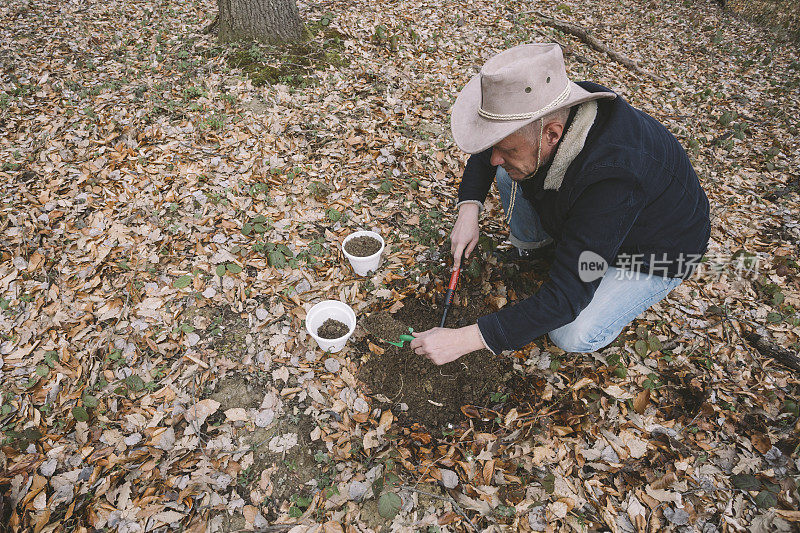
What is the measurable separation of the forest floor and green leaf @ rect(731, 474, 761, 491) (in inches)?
0.6

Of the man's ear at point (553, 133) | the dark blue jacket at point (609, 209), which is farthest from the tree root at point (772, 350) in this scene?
the man's ear at point (553, 133)

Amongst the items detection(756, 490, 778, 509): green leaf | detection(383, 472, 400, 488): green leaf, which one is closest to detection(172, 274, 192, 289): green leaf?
detection(383, 472, 400, 488): green leaf

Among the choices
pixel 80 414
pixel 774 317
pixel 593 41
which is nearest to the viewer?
pixel 80 414

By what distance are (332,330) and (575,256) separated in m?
2.02

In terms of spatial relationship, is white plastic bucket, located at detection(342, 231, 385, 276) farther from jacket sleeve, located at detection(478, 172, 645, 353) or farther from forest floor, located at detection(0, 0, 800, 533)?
jacket sleeve, located at detection(478, 172, 645, 353)

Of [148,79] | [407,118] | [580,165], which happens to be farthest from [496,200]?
[148,79]

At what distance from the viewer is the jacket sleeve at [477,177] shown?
137 inches

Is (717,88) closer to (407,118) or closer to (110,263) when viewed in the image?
(407,118)

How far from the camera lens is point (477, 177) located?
3.54 meters

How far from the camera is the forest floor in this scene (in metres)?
2.68

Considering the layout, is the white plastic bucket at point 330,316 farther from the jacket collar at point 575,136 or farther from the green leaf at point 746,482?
the green leaf at point 746,482

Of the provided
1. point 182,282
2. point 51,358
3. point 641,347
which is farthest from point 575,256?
point 51,358

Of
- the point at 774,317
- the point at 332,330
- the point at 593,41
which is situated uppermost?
the point at 593,41

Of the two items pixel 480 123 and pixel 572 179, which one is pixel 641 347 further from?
pixel 480 123
